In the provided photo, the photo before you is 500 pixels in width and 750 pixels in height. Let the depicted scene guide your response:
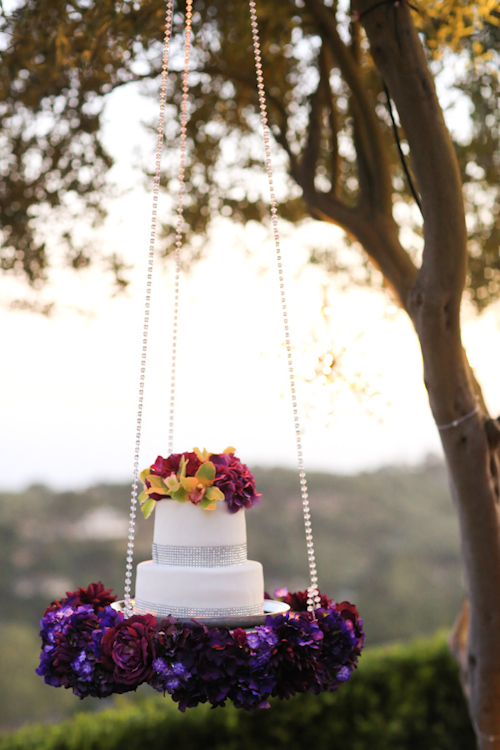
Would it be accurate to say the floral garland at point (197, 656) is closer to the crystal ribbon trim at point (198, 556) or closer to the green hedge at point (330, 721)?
the crystal ribbon trim at point (198, 556)

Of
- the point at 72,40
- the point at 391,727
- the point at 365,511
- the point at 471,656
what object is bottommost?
the point at 391,727

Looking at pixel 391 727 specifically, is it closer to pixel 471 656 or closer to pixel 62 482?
pixel 471 656

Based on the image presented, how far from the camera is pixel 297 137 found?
4.14 meters

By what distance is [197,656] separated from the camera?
57.9 inches

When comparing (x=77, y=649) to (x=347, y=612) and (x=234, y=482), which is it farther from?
(x=347, y=612)

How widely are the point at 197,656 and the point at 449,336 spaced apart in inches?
59.5

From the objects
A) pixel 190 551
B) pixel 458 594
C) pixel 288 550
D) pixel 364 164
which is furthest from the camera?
pixel 458 594

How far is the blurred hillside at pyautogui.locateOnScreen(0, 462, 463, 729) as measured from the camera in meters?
9.20

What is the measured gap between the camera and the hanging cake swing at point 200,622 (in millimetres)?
1463

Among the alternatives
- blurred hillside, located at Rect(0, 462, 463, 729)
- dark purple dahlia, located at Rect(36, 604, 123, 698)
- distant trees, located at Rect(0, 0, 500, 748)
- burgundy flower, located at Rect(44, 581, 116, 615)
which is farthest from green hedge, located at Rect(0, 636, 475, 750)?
blurred hillside, located at Rect(0, 462, 463, 729)

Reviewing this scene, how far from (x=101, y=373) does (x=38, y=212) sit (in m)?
3.14

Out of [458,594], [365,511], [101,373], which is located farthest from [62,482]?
[458,594]

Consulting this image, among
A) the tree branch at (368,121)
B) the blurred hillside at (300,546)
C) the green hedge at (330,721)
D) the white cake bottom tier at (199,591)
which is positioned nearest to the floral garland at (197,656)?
the white cake bottom tier at (199,591)

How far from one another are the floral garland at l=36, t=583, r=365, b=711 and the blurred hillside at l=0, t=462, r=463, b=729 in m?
7.34
